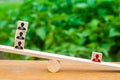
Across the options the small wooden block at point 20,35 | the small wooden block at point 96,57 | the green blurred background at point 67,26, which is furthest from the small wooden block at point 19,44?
the green blurred background at point 67,26

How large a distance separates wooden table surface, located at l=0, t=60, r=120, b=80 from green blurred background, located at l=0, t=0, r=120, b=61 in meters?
0.57

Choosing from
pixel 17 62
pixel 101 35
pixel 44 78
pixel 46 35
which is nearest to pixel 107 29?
pixel 101 35

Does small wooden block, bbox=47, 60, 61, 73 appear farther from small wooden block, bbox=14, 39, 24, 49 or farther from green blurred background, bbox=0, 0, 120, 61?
green blurred background, bbox=0, 0, 120, 61

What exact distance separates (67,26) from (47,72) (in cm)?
79

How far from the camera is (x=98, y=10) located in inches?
67.2

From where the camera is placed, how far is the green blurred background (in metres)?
1.63

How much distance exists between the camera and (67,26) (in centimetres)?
171

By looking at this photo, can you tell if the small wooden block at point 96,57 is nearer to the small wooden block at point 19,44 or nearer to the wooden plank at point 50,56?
the wooden plank at point 50,56

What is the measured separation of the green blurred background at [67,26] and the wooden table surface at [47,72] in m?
0.57

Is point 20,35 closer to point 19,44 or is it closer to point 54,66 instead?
point 19,44

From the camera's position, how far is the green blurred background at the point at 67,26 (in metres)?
1.63

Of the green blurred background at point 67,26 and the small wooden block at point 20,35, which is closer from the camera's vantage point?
the small wooden block at point 20,35

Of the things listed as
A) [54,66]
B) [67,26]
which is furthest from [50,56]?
[67,26]

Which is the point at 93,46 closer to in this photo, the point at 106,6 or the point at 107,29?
the point at 107,29
